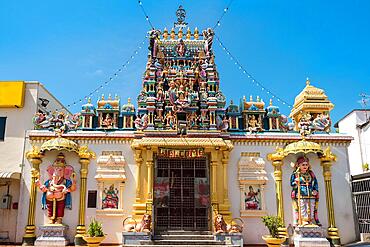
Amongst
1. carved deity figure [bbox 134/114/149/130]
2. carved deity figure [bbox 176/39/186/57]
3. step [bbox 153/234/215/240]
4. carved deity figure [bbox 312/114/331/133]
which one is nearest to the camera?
step [bbox 153/234/215/240]

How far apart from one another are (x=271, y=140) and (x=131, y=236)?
24.0ft

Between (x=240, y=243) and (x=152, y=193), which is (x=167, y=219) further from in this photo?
(x=240, y=243)

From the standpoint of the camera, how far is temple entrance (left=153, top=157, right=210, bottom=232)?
1549 centimetres

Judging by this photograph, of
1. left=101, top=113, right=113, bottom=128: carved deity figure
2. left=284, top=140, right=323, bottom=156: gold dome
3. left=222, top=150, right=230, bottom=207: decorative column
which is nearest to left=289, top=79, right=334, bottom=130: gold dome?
left=284, top=140, right=323, bottom=156: gold dome

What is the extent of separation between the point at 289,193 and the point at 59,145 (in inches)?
393

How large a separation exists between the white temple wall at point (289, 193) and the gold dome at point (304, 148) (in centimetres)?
79

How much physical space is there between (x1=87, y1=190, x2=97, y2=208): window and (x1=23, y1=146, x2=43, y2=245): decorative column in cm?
229

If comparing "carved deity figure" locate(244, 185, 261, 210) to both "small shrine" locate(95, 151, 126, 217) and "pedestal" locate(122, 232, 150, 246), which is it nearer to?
"pedestal" locate(122, 232, 150, 246)

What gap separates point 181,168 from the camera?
52.9ft

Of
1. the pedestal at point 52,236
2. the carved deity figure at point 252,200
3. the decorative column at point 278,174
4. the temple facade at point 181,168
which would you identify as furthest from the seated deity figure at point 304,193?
the pedestal at point 52,236

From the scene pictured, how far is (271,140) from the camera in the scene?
16453 mm

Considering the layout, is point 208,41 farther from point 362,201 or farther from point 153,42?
point 362,201

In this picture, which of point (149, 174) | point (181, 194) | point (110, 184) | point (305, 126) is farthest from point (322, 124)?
point (110, 184)

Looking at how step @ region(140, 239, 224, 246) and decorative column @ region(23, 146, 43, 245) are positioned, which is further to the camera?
decorative column @ region(23, 146, 43, 245)
